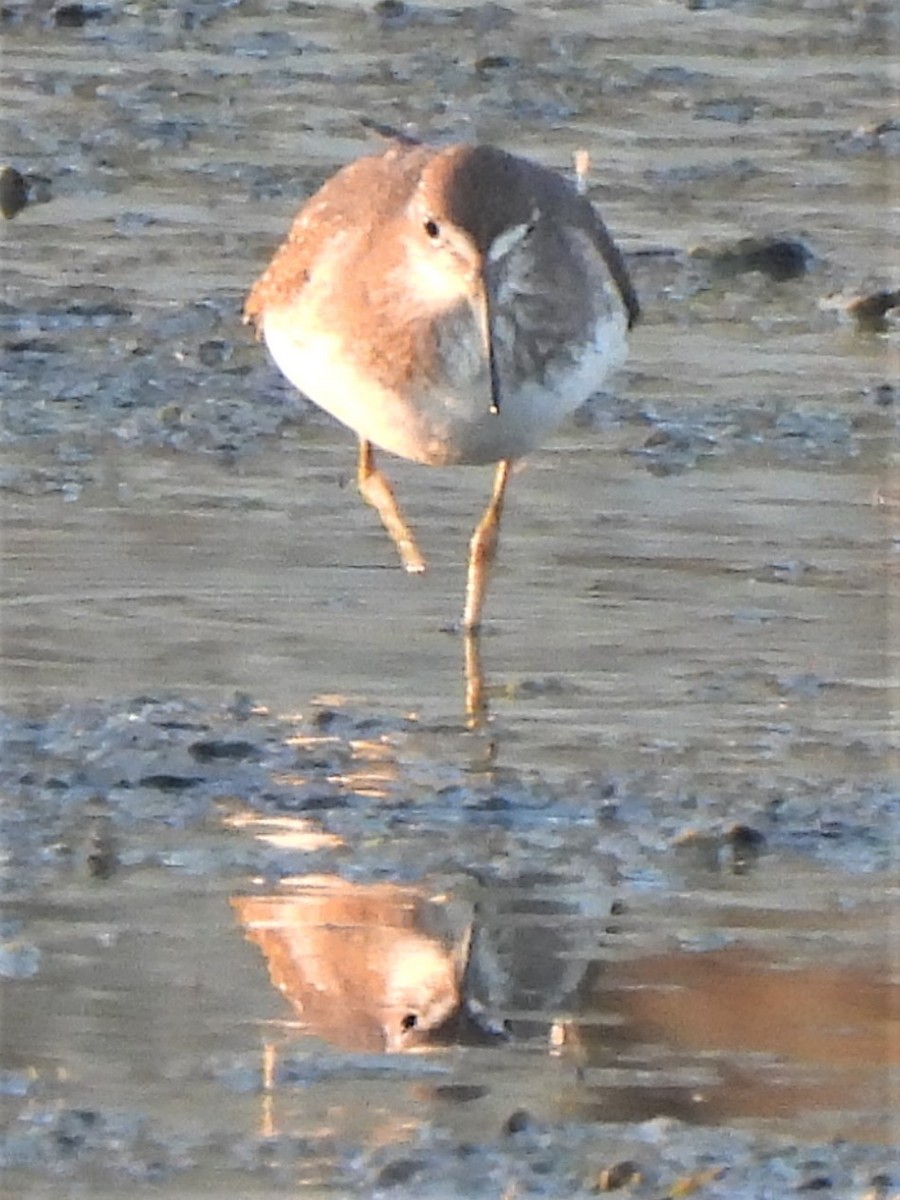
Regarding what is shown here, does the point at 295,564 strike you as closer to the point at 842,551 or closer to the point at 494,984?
the point at 842,551

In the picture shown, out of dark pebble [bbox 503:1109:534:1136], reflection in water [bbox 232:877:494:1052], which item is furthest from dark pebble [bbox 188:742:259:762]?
dark pebble [bbox 503:1109:534:1136]

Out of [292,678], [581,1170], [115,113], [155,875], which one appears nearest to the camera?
[581,1170]

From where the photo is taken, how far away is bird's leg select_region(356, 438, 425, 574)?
7418 mm

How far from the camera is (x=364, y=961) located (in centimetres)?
539

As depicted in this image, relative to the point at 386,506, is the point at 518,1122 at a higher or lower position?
lower

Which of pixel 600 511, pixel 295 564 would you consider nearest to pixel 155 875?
pixel 295 564

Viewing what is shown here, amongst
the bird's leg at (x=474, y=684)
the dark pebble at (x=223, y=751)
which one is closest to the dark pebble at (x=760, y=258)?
the bird's leg at (x=474, y=684)

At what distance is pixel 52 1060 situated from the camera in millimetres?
5020

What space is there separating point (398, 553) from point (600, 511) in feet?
1.79

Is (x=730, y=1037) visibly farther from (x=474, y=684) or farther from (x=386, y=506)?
(x=386, y=506)

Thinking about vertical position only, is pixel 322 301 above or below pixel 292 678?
above

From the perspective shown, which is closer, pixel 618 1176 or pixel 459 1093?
pixel 618 1176

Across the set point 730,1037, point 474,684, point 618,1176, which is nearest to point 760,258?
point 474,684

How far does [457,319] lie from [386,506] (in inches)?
22.3
